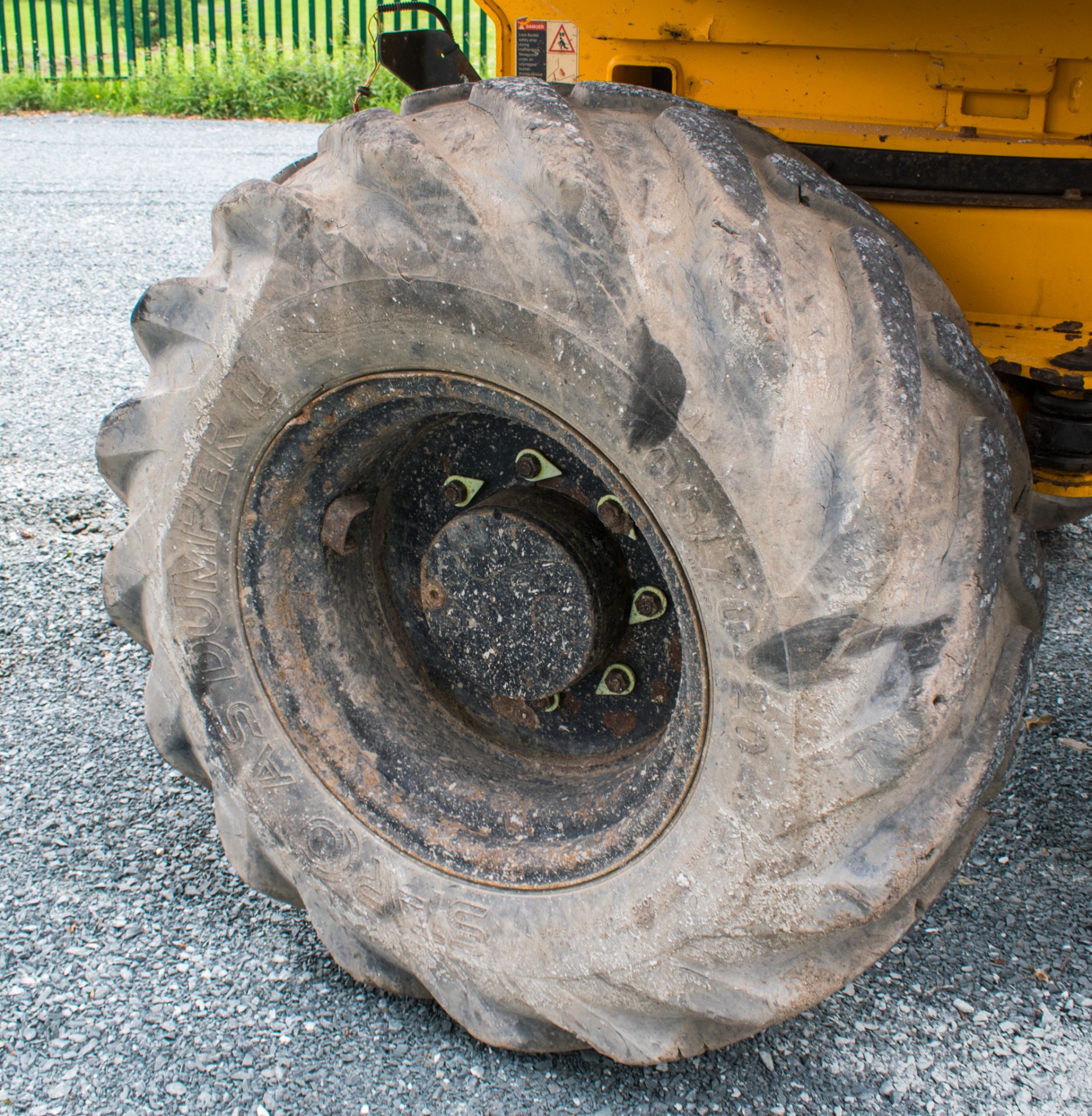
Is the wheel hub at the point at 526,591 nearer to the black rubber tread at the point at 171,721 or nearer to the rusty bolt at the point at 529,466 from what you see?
the rusty bolt at the point at 529,466

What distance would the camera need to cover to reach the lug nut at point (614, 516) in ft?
5.69

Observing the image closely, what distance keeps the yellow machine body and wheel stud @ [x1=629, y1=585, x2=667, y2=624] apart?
2.16 ft

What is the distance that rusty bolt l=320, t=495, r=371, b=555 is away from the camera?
6.11 feet

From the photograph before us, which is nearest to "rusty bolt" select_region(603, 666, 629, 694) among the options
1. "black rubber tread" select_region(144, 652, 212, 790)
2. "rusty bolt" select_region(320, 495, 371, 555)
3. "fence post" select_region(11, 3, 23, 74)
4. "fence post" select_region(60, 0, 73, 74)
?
"rusty bolt" select_region(320, 495, 371, 555)

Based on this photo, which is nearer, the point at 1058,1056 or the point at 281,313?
the point at 281,313

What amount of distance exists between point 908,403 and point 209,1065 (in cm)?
141

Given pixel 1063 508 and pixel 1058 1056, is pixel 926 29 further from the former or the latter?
pixel 1058 1056

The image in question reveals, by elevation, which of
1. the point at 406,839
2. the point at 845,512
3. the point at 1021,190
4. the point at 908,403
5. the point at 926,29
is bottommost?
the point at 406,839

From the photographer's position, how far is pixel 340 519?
1.86 metres

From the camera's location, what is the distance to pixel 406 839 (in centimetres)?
185

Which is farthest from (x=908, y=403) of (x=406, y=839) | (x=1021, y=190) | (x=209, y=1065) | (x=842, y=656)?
(x=209, y=1065)

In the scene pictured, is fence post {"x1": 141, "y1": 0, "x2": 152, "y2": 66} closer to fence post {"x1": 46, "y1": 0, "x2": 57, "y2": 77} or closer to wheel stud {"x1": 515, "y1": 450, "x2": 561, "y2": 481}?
fence post {"x1": 46, "y1": 0, "x2": 57, "y2": 77}

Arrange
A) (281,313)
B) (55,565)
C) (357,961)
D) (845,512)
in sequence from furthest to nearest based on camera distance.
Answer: (55,565) → (357,961) → (281,313) → (845,512)

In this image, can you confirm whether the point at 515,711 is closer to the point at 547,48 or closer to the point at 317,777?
the point at 317,777
